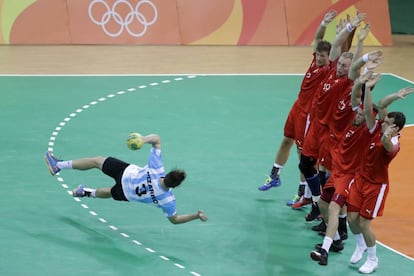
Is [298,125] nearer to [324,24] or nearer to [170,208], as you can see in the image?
[324,24]

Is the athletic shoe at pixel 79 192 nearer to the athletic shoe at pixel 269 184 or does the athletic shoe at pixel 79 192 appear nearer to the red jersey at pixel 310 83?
the athletic shoe at pixel 269 184

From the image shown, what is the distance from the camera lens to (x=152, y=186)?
10914 mm

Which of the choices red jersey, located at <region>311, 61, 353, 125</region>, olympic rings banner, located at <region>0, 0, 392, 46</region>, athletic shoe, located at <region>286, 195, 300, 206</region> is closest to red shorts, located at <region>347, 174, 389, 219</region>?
red jersey, located at <region>311, 61, 353, 125</region>

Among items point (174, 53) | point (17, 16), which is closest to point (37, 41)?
point (17, 16)

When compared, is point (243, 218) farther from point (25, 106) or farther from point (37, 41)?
point (37, 41)

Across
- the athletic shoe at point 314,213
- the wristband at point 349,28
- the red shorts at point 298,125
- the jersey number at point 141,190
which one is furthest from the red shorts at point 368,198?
the jersey number at point 141,190

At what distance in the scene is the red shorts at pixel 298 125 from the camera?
1219 centimetres

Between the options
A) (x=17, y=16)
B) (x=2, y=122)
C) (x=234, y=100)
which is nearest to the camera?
(x=2, y=122)

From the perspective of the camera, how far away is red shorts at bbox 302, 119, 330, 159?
1137 cm

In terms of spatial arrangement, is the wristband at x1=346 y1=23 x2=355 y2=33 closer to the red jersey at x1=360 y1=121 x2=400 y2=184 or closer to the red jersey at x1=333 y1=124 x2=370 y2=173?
the red jersey at x1=333 y1=124 x2=370 y2=173

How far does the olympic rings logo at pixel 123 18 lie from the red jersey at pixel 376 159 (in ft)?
39.7

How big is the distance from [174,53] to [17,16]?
396 cm

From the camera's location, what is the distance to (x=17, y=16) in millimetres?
20953

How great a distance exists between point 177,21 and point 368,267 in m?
12.5
